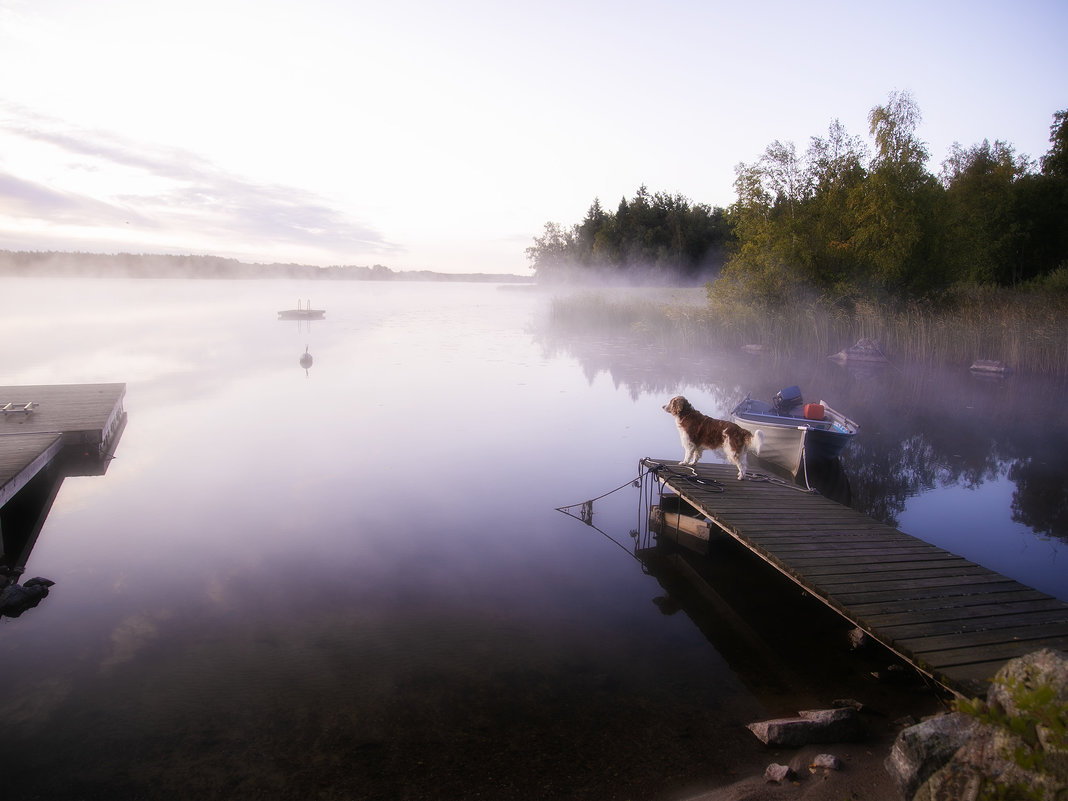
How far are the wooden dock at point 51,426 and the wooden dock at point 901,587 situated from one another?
9.01 meters

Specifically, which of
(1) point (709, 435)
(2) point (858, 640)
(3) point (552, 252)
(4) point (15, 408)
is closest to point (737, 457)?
(1) point (709, 435)

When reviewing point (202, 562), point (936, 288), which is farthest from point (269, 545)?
point (936, 288)

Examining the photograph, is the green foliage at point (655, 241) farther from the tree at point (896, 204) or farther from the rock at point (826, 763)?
the rock at point (826, 763)

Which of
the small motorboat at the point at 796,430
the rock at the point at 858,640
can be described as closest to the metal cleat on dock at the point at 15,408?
the small motorboat at the point at 796,430

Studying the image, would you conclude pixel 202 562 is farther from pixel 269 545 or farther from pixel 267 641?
pixel 267 641

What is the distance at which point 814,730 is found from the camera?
4.41 metres

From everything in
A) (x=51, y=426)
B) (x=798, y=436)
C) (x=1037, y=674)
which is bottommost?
(x=51, y=426)

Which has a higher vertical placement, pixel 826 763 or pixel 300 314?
pixel 300 314

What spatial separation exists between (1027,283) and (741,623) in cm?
3387

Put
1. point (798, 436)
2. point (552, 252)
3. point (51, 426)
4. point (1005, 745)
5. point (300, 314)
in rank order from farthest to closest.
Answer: point (552, 252) < point (300, 314) < point (51, 426) < point (798, 436) < point (1005, 745)

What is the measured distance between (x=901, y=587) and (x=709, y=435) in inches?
142

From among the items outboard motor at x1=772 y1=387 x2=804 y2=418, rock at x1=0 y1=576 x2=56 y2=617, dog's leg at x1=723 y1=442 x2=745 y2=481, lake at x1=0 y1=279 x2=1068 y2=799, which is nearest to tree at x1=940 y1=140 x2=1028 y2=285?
lake at x1=0 y1=279 x2=1068 y2=799

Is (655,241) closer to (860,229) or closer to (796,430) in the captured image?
(860,229)

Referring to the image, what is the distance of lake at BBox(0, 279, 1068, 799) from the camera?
4.42m
